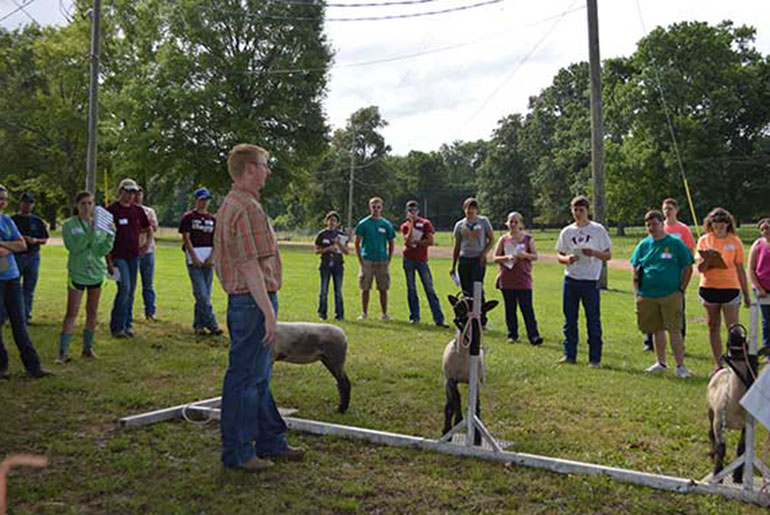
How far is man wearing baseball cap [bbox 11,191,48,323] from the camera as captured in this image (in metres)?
10.3

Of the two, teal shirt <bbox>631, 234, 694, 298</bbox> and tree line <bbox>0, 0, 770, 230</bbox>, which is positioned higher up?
tree line <bbox>0, 0, 770, 230</bbox>

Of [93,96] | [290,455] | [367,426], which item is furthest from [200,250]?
[93,96]

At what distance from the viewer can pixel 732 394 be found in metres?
4.77

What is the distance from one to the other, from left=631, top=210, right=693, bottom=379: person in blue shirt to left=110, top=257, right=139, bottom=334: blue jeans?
7.08 metres

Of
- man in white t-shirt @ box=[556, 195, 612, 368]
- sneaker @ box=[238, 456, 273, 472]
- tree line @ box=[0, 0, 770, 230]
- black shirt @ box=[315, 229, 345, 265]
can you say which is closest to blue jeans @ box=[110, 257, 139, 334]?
black shirt @ box=[315, 229, 345, 265]

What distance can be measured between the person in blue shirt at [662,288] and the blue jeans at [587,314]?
1.76 feet

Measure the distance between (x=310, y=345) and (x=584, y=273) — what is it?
4.27 m

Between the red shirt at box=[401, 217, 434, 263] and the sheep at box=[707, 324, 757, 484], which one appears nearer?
the sheep at box=[707, 324, 757, 484]

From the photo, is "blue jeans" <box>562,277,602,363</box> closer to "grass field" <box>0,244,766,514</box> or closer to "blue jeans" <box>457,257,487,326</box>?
"grass field" <box>0,244,766,514</box>

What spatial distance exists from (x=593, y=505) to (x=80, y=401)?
4906 millimetres

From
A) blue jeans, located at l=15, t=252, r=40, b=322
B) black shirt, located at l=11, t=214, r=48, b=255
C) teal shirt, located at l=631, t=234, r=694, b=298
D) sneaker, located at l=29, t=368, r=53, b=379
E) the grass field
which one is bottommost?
the grass field

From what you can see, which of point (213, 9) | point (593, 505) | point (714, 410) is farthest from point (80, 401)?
point (213, 9)

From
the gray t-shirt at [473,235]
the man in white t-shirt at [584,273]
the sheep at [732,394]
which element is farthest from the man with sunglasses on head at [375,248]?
the sheep at [732,394]

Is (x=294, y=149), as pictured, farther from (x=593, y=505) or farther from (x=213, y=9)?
(x=593, y=505)
